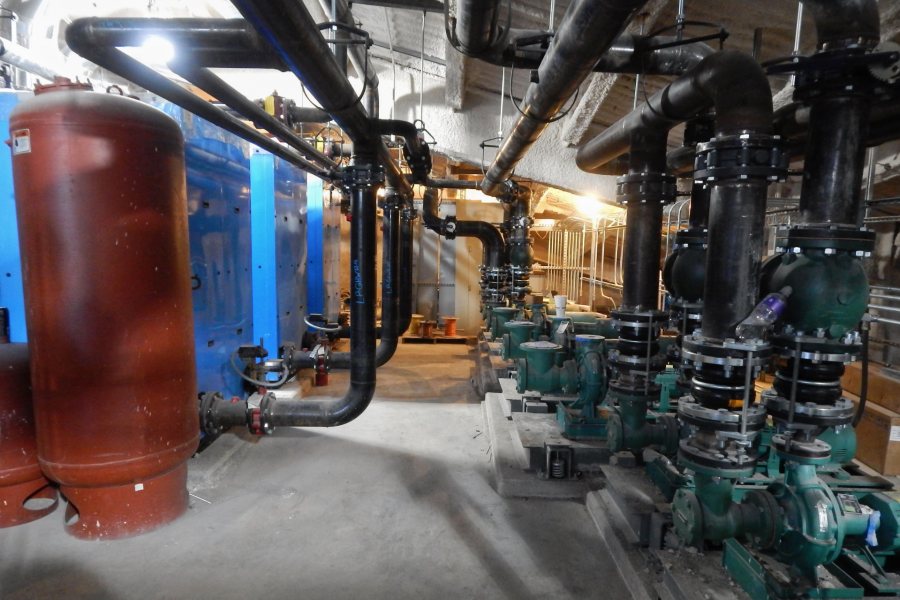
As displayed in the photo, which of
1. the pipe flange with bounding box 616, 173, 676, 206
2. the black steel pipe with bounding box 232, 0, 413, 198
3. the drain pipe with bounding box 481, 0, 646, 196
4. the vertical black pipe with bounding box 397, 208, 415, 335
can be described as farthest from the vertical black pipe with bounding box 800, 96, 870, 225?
the vertical black pipe with bounding box 397, 208, 415, 335

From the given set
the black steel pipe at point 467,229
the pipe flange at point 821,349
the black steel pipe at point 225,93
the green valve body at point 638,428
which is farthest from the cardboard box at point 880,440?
the black steel pipe at point 467,229

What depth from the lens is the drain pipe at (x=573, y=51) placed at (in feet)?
3.77

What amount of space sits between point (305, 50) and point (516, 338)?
143 inches

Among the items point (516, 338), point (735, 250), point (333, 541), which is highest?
point (735, 250)

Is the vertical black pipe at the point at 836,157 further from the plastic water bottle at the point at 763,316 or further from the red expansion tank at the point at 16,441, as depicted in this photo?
the red expansion tank at the point at 16,441

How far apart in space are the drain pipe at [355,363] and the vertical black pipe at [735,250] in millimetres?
1793

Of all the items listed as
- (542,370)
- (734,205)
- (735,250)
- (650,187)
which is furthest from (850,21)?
(542,370)

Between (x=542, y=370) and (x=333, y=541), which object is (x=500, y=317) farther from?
(x=333, y=541)

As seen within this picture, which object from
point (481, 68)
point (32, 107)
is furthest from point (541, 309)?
point (32, 107)

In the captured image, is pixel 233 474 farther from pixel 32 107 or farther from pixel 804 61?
pixel 804 61

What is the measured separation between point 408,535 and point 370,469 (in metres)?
0.79

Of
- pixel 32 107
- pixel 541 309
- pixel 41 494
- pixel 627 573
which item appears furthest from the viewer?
pixel 541 309

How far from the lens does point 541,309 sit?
19.5ft

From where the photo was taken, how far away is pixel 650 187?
7.59ft
